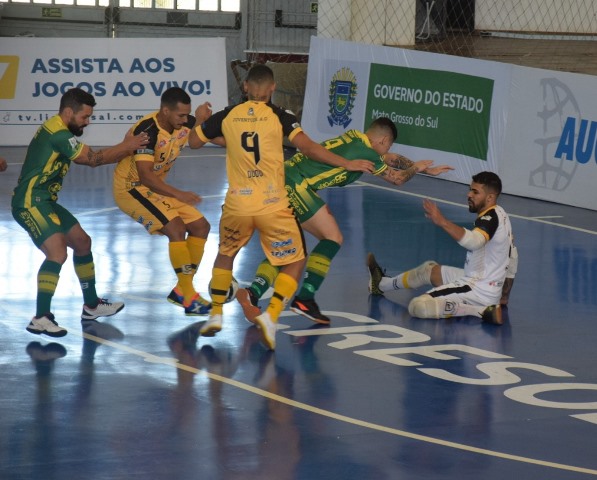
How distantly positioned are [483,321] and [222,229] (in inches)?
94.9

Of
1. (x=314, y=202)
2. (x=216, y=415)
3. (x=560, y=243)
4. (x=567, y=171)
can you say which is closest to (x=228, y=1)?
(x=567, y=171)

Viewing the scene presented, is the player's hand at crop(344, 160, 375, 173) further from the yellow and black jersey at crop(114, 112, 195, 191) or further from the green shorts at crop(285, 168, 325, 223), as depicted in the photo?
the yellow and black jersey at crop(114, 112, 195, 191)

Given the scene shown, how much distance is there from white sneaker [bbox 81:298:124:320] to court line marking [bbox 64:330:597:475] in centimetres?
37

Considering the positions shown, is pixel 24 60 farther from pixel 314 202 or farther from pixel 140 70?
pixel 314 202

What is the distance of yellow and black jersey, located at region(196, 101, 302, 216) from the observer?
870 centimetres

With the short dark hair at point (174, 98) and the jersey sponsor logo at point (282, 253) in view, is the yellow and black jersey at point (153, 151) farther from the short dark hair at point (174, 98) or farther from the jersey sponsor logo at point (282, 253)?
the jersey sponsor logo at point (282, 253)

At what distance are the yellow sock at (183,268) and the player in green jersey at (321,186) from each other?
0.53m

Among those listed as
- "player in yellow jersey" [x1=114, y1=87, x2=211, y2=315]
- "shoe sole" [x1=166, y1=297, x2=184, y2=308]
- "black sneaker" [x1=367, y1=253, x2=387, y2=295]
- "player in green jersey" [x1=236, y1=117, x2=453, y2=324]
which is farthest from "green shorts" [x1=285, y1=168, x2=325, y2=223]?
"shoe sole" [x1=166, y1=297, x2=184, y2=308]

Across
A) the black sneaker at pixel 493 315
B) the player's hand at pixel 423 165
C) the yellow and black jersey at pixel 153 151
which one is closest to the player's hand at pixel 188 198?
the yellow and black jersey at pixel 153 151

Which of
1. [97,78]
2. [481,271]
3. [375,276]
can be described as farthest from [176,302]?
[97,78]

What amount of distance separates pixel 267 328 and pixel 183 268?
1477 mm

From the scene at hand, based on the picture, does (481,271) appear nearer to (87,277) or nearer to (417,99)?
(87,277)

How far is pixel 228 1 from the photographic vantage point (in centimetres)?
2658

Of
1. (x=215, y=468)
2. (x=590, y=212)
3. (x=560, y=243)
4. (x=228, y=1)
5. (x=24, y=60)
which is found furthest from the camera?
(x=228, y=1)
